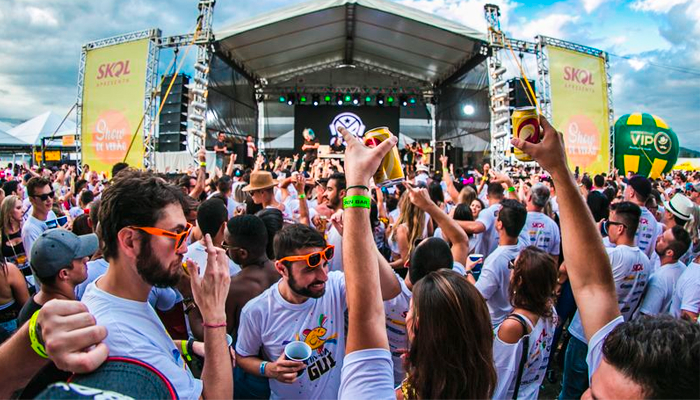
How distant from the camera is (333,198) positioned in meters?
4.24

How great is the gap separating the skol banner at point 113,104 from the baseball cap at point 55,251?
11.8 metres

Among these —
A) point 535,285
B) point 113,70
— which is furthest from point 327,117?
point 535,285

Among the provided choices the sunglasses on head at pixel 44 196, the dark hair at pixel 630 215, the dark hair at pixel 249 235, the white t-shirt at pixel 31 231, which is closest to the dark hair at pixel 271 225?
the dark hair at pixel 249 235

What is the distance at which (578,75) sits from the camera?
13.4 metres

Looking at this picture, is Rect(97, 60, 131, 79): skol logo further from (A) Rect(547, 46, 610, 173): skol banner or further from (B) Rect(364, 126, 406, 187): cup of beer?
(B) Rect(364, 126, 406, 187): cup of beer

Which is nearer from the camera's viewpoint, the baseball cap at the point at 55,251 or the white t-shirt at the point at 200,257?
the baseball cap at the point at 55,251

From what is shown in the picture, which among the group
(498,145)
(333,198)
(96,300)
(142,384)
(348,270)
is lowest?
(142,384)

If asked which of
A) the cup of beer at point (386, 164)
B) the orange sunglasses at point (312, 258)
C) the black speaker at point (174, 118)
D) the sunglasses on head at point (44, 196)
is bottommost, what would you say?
the orange sunglasses at point (312, 258)

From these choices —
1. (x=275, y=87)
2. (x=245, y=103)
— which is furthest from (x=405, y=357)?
(x=275, y=87)

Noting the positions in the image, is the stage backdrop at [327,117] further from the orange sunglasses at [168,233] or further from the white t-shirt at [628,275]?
the orange sunglasses at [168,233]

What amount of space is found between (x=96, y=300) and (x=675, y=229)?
12.5ft

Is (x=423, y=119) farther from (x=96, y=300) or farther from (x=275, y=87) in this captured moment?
(x=96, y=300)

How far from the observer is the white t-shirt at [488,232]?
4.30m

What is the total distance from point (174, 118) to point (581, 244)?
15.3 meters
